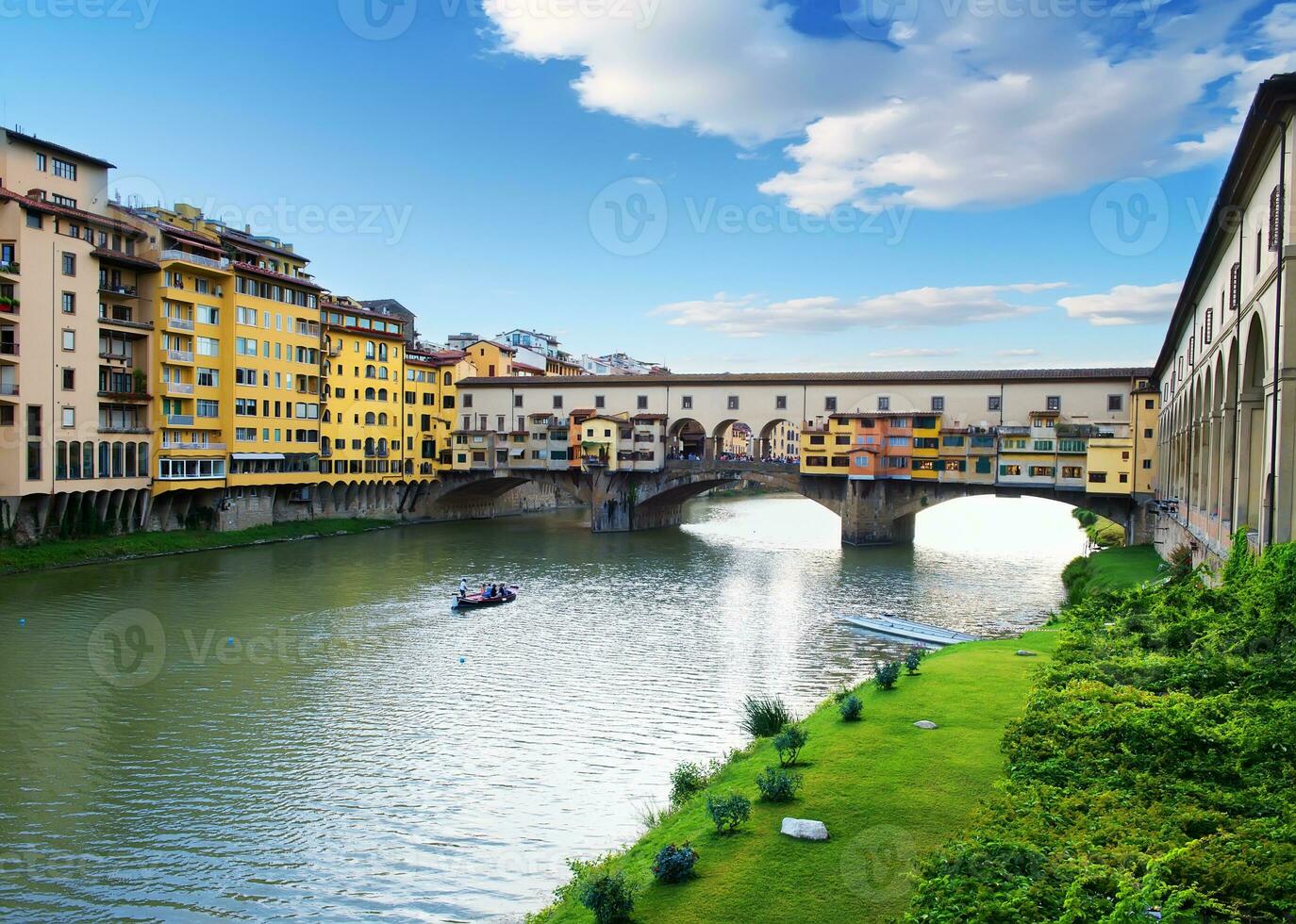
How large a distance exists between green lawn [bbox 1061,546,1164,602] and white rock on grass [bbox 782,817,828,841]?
22.6m

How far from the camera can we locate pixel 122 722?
20141 millimetres

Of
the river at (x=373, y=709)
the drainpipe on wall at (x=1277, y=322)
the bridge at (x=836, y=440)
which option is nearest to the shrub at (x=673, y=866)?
the river at (x=373, y=709)

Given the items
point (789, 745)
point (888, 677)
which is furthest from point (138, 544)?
point (789, 745)

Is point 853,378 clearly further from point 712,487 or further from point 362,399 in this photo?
point 362,399

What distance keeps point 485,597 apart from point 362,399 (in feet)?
101

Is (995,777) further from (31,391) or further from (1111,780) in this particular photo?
(31,391)

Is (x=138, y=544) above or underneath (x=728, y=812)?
underneath

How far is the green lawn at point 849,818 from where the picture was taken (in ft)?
29.9

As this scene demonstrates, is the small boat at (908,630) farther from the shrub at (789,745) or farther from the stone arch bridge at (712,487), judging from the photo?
the stone arch bridge at (712,487)

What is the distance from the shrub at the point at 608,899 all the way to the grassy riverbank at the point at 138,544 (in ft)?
121

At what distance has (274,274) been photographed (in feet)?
166

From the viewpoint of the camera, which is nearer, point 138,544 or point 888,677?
point 888,677

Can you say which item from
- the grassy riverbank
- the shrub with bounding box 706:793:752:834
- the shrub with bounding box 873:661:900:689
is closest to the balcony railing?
the grassy riverbank

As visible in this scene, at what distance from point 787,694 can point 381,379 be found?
4681 centimetres
